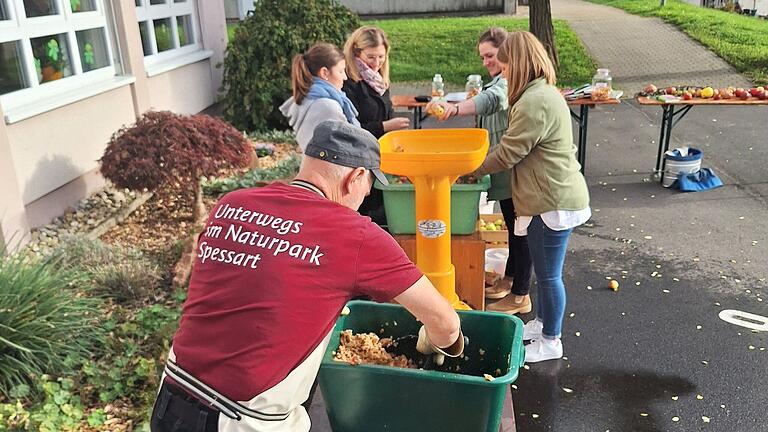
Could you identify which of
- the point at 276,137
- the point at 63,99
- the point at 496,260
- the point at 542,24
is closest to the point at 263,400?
the point at 496,260

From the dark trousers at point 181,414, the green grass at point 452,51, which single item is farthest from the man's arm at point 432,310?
the green grass at point 452,51

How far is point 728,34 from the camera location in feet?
49.1

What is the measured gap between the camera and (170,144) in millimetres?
5141

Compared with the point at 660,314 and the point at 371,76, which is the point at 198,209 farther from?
the point at 660,314

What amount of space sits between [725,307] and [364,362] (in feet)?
9.47

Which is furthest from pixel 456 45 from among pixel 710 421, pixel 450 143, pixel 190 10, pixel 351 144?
pixel 351 144

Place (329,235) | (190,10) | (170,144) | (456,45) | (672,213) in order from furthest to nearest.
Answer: (456,45)
(190,10)
(672,213)
(170,144)
(329,235)

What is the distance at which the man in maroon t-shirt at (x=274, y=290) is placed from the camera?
1.64 meters

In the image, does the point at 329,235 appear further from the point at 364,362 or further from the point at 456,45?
the point at 456,45

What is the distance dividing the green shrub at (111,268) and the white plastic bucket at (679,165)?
5.10 meters

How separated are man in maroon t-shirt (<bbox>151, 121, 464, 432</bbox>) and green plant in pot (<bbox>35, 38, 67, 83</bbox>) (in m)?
4.78

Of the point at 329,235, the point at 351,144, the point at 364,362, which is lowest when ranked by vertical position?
the point at 364,362

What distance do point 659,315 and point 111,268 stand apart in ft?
12.1

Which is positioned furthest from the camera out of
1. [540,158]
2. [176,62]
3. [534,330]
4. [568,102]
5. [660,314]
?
[176,62]
